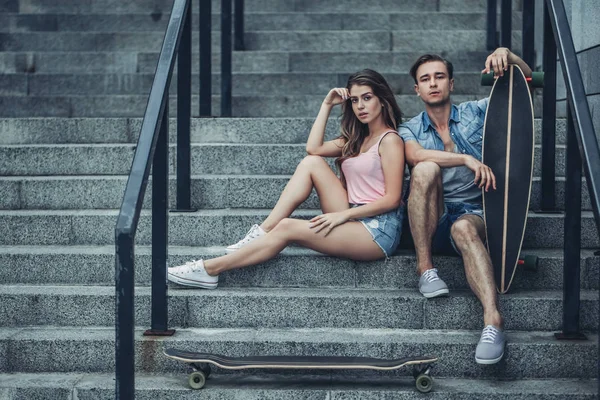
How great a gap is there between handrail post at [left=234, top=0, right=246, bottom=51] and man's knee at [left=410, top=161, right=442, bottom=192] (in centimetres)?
341

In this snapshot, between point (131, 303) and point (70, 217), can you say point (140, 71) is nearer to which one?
point (70, 217)

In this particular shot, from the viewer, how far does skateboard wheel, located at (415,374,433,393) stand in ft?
11.5

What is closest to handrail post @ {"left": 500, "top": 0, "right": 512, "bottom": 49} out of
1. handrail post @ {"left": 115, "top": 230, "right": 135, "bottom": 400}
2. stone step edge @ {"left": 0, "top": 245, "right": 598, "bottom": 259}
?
stone step edge @ {"left": 0, "top": 245, "right": 598, "bottom": 259}

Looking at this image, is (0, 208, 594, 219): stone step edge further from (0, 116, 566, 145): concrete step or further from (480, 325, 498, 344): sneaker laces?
(480, 325, 498, 344): sneaker laces

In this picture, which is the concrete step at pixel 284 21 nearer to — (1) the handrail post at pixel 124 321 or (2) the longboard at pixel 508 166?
(2) the longboard at pixel 508 166

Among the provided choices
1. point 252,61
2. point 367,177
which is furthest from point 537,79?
point 252,61

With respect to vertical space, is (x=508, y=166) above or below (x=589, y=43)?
below

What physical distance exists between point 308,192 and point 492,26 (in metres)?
3.21

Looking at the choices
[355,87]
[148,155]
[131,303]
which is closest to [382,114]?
[355,87]

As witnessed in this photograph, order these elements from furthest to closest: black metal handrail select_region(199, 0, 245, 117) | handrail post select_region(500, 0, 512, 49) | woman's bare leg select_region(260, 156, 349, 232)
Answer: handrail post select_region(500, 0, 512, 49)
black metal handrail select_region(199, 0, 245, 117)
woman's bare leg select_region(260, 156, 349, 232)

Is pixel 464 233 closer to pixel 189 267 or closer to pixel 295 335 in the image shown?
pixel 295 335

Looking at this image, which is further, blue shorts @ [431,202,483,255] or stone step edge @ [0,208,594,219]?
stone step edge @ [0,208,594,219]

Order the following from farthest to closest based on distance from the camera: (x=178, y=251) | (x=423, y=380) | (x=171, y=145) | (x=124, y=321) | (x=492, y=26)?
(x=492, y=26)
(x=171, y=145)
(x=178, y=251)
(x=423, y=380)
(x=124, y=321)

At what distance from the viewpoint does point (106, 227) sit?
180 inches
